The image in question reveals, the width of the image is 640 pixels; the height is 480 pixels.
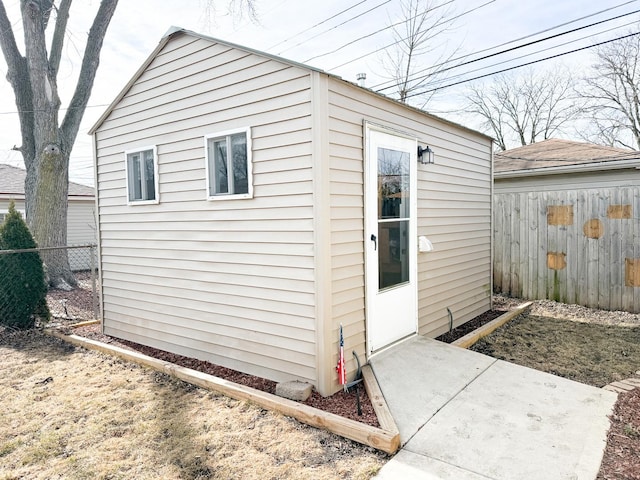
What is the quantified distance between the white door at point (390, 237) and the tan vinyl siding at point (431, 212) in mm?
127

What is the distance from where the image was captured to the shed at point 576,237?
20.3 feet

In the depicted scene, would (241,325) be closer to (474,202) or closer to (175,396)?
(175,396)

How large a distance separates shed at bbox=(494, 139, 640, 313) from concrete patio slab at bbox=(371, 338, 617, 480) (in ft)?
11.4

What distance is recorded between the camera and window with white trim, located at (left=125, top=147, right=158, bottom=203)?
5.02 m

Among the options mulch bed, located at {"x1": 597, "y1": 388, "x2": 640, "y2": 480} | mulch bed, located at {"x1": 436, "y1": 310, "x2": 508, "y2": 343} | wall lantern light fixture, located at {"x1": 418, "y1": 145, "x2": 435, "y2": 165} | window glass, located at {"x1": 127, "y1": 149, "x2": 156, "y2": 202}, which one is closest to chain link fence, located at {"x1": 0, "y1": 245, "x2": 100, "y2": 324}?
window glass, located at {"x1": 127, "y1": 149, "x2": 156, "y2": 202}

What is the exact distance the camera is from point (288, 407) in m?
3.22

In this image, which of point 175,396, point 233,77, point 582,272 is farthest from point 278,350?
point 582,272

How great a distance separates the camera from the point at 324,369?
11.4 ft

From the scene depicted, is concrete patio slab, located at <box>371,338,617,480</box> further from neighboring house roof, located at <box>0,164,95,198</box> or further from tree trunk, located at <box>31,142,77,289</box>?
neighboring house roof, located at <box>0,164,95,198</box>

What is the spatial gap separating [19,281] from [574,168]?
9313 mm

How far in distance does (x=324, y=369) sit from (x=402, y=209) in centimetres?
186

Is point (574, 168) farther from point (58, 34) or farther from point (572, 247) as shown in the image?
point (58, 34)

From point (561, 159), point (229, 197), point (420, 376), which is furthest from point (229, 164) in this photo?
point (561, 159)

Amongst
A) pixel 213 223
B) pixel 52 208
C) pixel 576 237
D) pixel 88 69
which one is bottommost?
pixel 576 237
